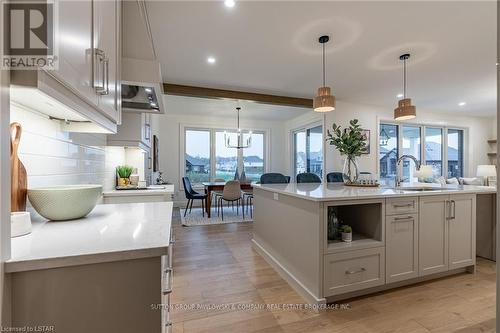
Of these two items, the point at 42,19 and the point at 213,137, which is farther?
the point at 213,137

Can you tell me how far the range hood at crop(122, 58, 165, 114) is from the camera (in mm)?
1471

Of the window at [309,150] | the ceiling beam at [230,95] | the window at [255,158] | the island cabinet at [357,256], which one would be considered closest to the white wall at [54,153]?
the island cabinet at [357,256]

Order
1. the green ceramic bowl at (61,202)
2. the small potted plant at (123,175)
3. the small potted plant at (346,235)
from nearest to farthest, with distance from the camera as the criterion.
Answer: the green ceramic bowl at (61,202) → the small potted plant at (346,235) → the small potted plant at (123,175)

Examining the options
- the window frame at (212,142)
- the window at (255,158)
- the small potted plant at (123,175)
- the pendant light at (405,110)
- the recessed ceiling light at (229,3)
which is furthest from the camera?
the window at (255,158)

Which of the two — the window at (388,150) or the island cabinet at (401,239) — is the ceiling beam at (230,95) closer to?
the window at (388,150)

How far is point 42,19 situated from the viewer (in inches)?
22.6

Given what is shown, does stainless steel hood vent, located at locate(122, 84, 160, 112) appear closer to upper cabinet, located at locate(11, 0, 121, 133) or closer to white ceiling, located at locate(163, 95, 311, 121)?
upper cabinet, located at locate(11, 0, 121, 133)

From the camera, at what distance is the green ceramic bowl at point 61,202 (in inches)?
37.6

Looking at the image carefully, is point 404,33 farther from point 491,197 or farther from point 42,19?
point 42,19

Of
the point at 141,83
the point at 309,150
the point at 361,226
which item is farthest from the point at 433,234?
the point at 309,150

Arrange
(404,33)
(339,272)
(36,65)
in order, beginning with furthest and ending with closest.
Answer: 1. (404,33)
2. (339,272)
3. (36,65)

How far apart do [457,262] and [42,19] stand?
3.37m

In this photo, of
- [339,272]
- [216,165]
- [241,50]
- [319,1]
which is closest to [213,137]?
[216,165]

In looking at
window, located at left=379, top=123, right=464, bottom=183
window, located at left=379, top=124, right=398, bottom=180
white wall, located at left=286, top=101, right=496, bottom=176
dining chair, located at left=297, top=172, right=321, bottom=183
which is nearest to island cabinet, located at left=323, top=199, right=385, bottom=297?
dining chair, located at left=297, top=172, right=321, bottom=183
